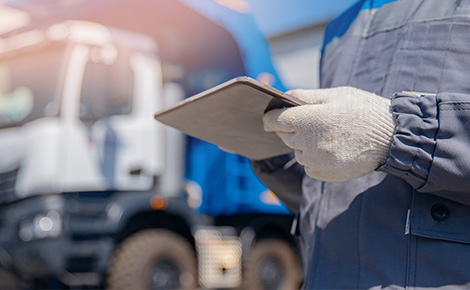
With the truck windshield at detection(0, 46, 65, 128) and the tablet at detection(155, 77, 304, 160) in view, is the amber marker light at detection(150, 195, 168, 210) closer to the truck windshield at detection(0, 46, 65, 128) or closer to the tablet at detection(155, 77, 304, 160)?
the truck windshield at detection(0, 46, 65, 128)

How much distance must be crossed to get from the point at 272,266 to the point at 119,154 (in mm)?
2101

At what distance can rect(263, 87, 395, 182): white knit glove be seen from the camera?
39.4 inches

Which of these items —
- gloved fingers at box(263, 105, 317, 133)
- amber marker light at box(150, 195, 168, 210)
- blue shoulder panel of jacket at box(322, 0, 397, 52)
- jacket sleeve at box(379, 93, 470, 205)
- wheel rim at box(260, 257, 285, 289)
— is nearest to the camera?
jacket sleeve at box(379, 93, 470, 205)

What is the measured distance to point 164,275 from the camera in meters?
4.16

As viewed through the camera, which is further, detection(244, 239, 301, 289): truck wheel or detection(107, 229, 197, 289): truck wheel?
detection(244, 239, 301, 289): truck wheel

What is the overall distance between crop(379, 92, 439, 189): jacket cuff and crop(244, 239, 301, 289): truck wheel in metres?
4.14

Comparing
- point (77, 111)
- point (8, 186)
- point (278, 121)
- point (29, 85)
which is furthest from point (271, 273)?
point (278, 121)

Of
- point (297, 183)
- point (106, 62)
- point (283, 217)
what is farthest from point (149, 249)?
point (297, 183)

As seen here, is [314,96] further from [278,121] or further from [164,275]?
[164,275]

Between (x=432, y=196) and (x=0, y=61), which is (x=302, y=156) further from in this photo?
(x=0, y=61)

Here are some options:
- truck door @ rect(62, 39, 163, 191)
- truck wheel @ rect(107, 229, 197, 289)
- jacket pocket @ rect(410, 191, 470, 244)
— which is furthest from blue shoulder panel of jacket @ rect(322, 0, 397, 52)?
truck wheel @ rect(107, 229, 197, 289)

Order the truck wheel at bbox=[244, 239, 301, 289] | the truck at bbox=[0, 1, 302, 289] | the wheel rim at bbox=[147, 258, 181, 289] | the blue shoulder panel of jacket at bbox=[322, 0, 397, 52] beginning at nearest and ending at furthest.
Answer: the blue shoulder panel of jacket at bbox=[322, 0, 397, 52] → the truck at bbox=[0, 1, 302, 289] → the wheel rim at bbox=[147, 258, 181, 289] → the truck wheel at bbox=[244, 239, 301, 289]

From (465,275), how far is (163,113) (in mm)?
722

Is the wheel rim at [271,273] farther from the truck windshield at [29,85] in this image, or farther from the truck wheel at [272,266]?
the truck windshield at [29,85]
